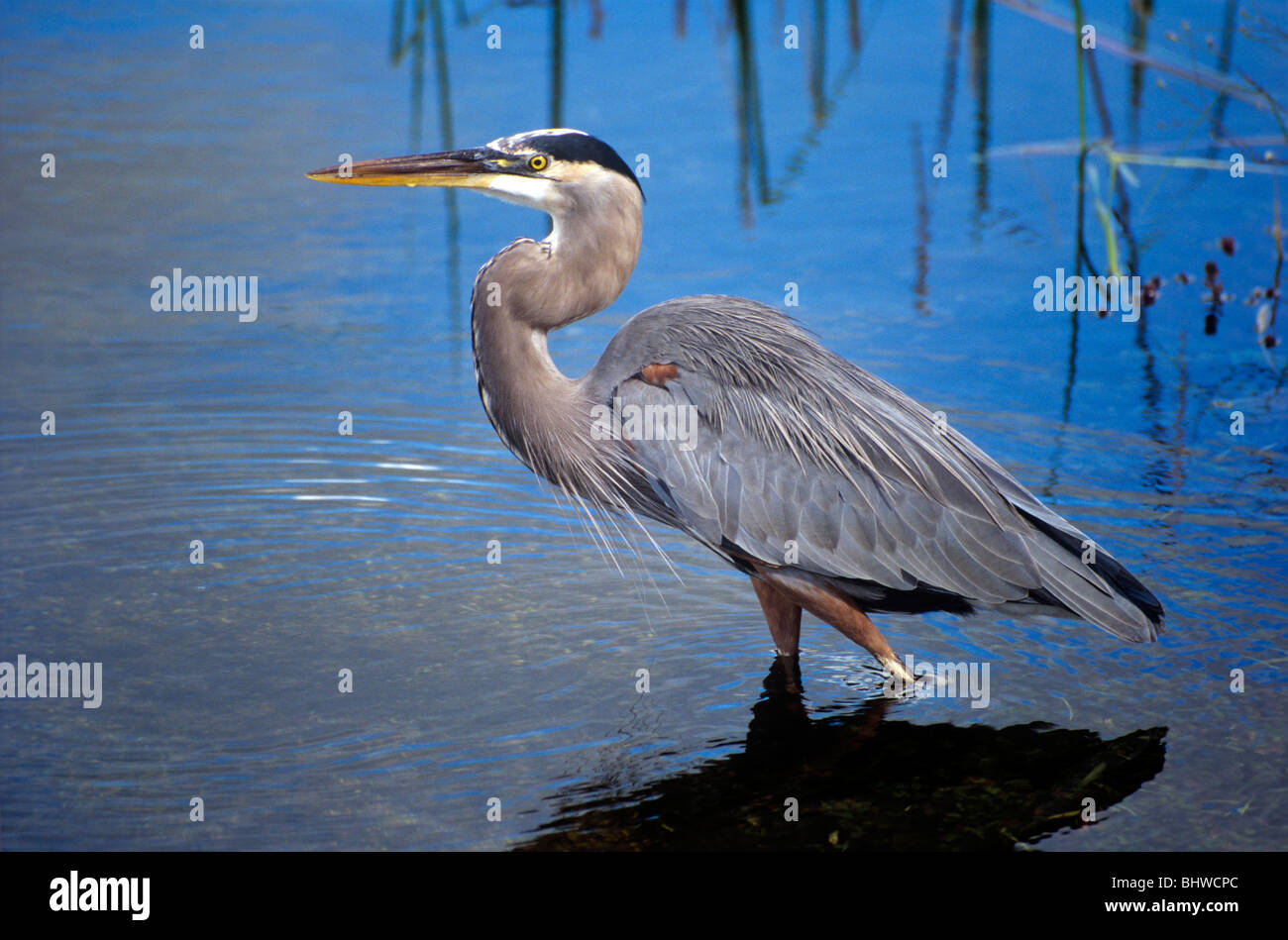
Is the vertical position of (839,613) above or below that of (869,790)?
above

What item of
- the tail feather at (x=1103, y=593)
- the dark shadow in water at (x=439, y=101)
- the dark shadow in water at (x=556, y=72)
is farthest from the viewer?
the dark shadow in water at (x=556, y=72)

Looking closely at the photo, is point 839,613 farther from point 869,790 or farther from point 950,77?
point 950,77

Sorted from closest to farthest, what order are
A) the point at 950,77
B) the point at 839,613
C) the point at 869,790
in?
1. the point at 869,790
2. the point at 839,613
3. the point at 950,77

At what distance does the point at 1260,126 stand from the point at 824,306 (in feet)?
15.5

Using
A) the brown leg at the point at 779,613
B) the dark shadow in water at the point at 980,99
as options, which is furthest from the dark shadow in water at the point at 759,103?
the brown leg at the point at 779,613

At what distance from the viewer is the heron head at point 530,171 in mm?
5832

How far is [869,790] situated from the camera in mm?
5117

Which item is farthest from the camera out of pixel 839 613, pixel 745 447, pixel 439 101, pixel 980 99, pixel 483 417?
pixel 980 99

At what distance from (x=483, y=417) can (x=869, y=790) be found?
3.84m

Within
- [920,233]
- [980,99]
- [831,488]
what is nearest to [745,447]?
[831,488]

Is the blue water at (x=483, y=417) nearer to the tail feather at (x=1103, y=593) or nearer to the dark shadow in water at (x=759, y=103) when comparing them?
the dark shadow in water at (x=759, y=103)
